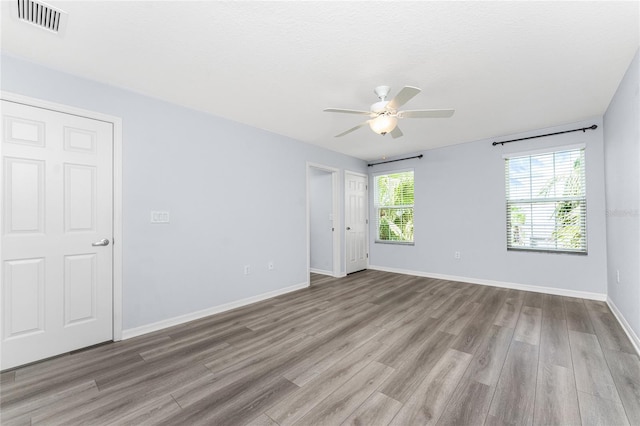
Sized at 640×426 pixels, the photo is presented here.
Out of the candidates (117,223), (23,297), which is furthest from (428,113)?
(23,297)

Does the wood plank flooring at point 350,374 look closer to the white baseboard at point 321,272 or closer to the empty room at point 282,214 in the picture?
the empty room at point 282,214

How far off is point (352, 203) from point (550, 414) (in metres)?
4.39

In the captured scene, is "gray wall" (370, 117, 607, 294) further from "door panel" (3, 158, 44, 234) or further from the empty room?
"door panel" (3, 158, 44, 234)

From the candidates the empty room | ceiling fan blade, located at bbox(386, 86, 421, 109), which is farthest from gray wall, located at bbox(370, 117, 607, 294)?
ceiling fan blade, located at bbox(386, 86, 421, 109)

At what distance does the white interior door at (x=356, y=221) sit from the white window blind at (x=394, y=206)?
312 mm

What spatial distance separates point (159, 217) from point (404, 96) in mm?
2746

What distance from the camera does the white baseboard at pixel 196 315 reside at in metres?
2.72

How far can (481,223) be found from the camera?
4613 mm

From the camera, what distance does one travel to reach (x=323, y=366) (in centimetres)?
212

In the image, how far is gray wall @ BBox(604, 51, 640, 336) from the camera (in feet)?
7.41

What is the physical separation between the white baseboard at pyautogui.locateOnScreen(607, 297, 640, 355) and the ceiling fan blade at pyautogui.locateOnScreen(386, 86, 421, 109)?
281 centimetres

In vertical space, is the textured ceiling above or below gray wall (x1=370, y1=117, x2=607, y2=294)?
above

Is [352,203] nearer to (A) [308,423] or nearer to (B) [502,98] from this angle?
(B) [502,98]

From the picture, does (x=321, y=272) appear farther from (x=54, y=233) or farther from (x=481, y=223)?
(x=54, y=233)
